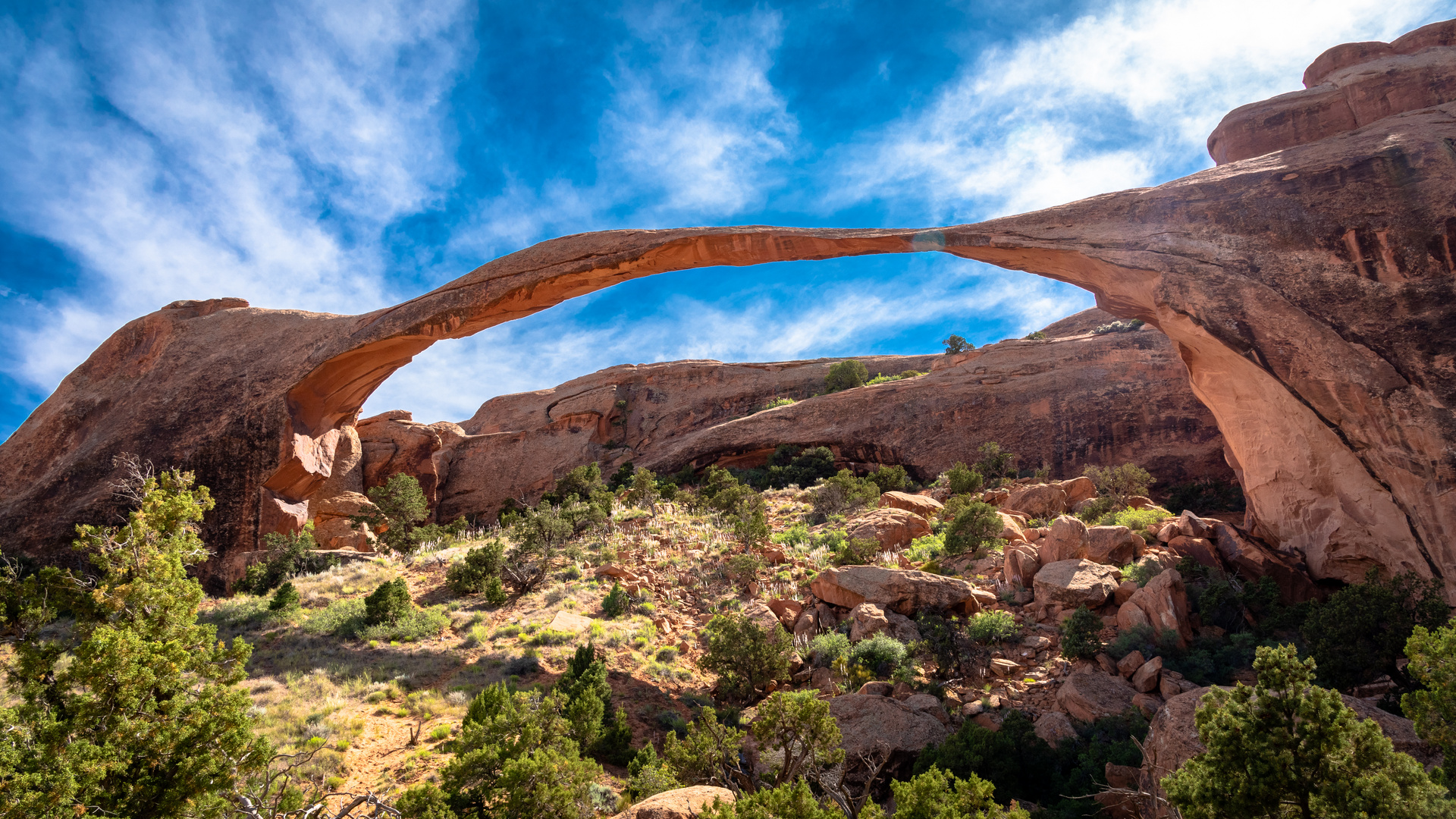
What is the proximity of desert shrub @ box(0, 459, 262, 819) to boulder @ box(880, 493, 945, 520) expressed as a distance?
45.6ft

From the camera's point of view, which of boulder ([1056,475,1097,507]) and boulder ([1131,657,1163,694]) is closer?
boulder ([1131,657,1163,694])

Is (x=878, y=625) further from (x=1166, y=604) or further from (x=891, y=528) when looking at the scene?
(x=891, y=528)

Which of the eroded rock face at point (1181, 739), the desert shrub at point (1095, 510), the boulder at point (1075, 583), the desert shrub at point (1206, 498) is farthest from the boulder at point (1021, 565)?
the desert shrub at point (1206, 498)

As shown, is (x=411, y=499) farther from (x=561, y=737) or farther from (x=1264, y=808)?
(x=1264, y=808)

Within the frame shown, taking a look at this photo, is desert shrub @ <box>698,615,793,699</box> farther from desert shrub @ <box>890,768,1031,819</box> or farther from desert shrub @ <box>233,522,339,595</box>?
desert shrub @ <box>233,522,339,595</box>

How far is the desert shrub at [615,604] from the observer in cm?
1201

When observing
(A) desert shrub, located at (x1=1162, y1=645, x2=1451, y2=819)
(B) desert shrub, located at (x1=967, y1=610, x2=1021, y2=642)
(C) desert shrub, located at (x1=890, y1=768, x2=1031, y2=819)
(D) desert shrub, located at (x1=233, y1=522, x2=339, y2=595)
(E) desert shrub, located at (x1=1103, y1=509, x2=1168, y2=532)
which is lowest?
(E) desert shrub, located at (x1=1103, y1=509, x2=1168, y2=532)

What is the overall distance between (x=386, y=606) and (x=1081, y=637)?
11167 millimetres

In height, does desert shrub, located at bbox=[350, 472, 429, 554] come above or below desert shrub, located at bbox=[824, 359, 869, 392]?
below

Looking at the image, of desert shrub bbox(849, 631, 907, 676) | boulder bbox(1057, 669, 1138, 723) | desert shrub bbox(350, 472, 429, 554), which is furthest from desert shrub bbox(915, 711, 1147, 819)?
desert shrub bbox(350, 472, 429, 554)

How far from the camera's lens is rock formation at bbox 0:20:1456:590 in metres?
8.23

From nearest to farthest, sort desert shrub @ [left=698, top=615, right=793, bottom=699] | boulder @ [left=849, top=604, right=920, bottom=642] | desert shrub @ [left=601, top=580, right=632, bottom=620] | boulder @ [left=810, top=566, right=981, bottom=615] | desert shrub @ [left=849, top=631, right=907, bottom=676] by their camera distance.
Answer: desert shrub @ [left=849, top=631, right=907, bottom=676], desert shrub @ [left=698, top=615, right=793, bottom=699], boulder @ [left=849, top=604, right=920, bottom=642], boulder @ [left=810, top=566, right=981, bottom=615], desert shrub @ [left=601, top=580, right=632, bottom=620]

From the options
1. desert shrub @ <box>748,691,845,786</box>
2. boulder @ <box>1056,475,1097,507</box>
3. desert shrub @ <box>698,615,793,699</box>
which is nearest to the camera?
desert shrub @ <box>748,691,845,786</box>

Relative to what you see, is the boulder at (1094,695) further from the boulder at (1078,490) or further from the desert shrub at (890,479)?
the desert shrub at (890,479)
